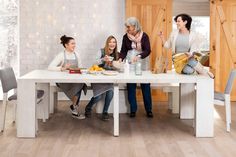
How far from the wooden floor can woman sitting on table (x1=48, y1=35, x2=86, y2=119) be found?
0.69 ft

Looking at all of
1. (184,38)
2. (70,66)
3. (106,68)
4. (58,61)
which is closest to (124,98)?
(106,68)

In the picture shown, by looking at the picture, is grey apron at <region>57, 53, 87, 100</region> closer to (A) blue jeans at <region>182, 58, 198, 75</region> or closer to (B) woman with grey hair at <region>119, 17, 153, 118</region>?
(B) woman with grey hair at <region>119, 17, 153, 118</region>

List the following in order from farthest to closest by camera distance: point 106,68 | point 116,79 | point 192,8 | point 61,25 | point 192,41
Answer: point 192,8 → point 61,25 → point 106,68 → point 192,41 → point 116,79

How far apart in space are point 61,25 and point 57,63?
172 centimetres

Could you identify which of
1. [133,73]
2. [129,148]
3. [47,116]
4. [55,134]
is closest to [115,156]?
[129,148]

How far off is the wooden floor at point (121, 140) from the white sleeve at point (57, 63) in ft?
2.21

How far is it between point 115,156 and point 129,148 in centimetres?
35

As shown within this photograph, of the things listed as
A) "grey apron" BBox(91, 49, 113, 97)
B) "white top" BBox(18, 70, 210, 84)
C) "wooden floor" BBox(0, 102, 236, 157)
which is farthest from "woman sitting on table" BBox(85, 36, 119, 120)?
"white top" BBox(18, 70, 210, 84)

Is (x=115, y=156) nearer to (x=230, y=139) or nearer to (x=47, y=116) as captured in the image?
(x=230, y=139)

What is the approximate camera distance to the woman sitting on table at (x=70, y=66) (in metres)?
6.22

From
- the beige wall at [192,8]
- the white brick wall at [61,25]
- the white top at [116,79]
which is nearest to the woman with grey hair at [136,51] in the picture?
the white top at [116,79]

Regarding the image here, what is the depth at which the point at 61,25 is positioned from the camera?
7895 millimetres

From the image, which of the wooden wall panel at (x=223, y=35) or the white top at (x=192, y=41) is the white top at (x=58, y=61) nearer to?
the white top at (x=192, y=41)

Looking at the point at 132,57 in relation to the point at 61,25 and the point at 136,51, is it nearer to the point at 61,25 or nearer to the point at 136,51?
the point at 136,51
